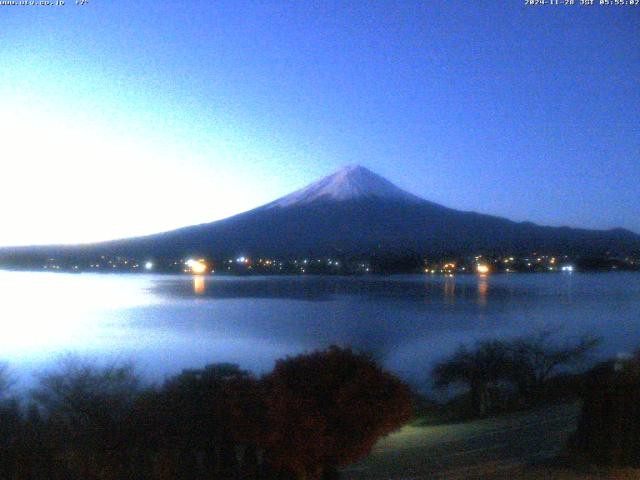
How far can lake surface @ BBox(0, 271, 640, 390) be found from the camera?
25.3 m

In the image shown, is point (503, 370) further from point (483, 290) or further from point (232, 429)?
point (483, 290)

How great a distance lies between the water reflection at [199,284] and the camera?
148ft

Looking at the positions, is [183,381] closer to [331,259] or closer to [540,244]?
[331,259]

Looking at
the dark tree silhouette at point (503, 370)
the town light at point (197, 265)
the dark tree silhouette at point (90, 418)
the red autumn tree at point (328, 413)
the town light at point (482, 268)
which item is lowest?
the dark tree silhouette at point (503, 370)

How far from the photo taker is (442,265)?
58438 mm

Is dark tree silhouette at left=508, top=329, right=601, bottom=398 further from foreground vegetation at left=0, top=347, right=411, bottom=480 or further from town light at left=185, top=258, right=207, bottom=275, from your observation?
town light at left=185, top=258, right=207, bottom=275

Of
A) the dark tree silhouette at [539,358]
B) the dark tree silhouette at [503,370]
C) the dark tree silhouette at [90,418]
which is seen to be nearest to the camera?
the dark tree silhouette at [90,418]

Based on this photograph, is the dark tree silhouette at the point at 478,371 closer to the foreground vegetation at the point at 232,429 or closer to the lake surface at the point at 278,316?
the lake surface at the point at 278,316

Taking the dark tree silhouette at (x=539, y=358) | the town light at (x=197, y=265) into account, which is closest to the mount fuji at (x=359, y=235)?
the town light at (x=197, y=265)

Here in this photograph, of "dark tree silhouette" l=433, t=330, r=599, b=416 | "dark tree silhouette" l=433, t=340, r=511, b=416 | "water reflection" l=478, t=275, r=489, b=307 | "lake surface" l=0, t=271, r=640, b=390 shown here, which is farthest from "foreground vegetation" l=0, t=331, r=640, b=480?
"water reflection" l=478, t=275, r=489, b=307

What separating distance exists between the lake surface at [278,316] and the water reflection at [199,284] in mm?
118

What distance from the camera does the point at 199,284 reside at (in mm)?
49438

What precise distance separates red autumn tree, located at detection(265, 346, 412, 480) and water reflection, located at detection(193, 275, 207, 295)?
35774 mm

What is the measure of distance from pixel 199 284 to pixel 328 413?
42.0 metres
